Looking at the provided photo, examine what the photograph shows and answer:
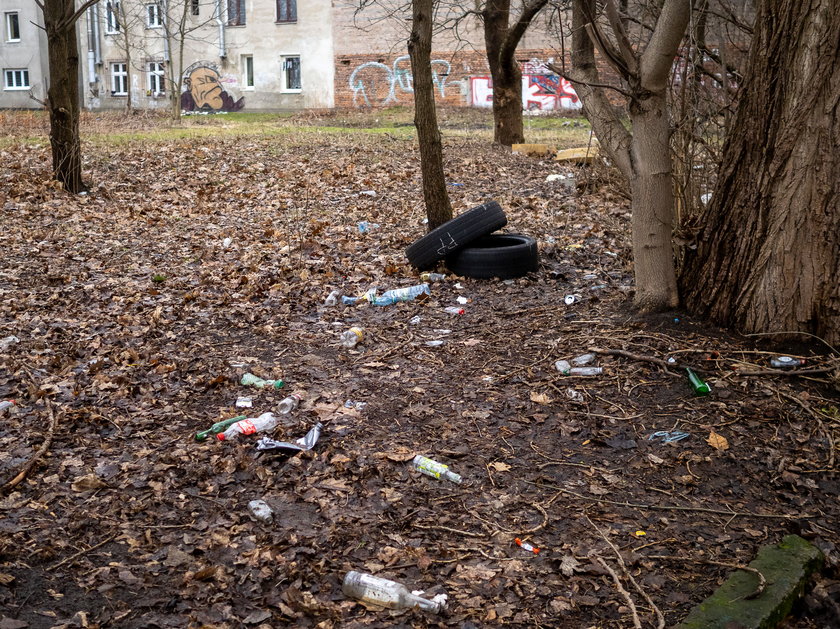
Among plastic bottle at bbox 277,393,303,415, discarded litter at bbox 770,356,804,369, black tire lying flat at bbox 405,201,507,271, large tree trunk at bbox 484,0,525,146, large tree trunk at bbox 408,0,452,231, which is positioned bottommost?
plastic bottle at bbox 277,393,303,415

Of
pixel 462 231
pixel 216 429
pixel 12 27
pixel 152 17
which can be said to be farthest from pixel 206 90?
pixel 216 429

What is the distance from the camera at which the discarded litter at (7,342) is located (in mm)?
5746

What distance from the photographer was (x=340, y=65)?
1419 inches

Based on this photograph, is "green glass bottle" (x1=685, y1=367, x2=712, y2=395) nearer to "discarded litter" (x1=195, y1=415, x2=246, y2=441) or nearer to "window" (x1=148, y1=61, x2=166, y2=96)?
"discarded litter" (x1=195, y1=415, x2=246, y2=441)

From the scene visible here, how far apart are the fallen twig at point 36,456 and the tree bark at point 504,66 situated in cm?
1277

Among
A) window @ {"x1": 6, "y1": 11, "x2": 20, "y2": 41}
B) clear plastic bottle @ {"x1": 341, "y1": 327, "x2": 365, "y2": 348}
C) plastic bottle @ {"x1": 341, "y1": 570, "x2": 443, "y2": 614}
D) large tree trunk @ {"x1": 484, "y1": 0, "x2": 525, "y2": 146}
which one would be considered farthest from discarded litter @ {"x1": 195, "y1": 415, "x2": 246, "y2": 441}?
window @ {"x1": 6, "y1": 11, "x2": 20, "y2": 41}

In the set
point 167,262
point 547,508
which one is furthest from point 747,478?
point 167,262

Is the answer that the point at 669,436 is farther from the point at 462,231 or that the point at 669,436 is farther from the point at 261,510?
the point at 462,231

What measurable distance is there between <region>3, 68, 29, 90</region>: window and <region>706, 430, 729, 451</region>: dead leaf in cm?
4453

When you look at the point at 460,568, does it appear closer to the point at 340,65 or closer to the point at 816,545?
the point at 816,545

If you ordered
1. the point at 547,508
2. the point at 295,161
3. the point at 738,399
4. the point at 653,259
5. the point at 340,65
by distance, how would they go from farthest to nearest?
the point at 340,65 < the point at 295,161 < the point at 653,259 < the point at 738,399 < the point at 547,508

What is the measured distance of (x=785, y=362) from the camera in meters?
4.61

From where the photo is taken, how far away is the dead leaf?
4.12 meters

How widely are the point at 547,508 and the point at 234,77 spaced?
122ft
